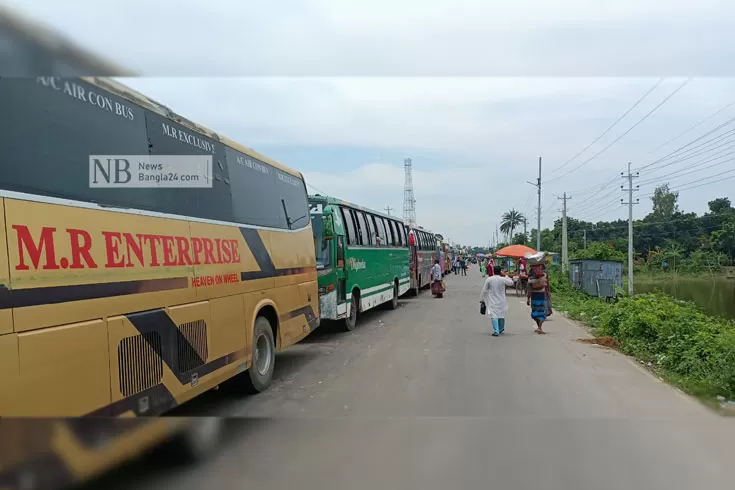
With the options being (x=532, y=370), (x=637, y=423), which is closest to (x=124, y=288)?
(x=637, y=423)

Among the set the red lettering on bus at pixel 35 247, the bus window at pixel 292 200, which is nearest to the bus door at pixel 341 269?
the bus window at pixel 292 200

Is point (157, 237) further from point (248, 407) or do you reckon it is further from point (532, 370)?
point (532, 370)

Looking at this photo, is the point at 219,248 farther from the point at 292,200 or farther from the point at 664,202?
the point at 664,202

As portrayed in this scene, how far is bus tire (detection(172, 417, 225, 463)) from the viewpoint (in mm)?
4695

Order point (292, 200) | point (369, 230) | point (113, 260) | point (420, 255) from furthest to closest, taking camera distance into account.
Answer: point (420, 255)
point (369, 230)
point (292, 200)
point (113, 260)

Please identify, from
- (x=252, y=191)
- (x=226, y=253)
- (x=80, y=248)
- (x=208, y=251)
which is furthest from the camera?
(x=252, y=191)

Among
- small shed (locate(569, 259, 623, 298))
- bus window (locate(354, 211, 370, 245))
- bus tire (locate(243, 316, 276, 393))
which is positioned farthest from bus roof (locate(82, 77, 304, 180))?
small shed (locate(569, 259, 623, 298))

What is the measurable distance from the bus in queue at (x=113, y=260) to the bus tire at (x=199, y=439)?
0.05 metres

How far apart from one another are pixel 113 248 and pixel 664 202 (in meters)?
76.9

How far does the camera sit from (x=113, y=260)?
158 inches

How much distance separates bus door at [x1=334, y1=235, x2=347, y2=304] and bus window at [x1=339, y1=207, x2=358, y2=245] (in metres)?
0.49

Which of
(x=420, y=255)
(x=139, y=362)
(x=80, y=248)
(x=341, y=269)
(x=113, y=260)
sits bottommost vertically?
(x=420, y=255)

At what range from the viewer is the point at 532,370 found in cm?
812

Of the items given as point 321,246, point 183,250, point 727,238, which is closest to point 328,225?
point 321,246
